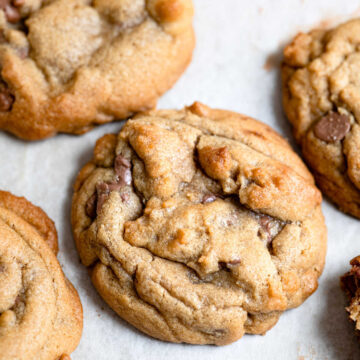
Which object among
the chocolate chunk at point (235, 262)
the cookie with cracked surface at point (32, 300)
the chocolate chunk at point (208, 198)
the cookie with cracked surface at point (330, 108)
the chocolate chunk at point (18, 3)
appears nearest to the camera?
the cookie with cracked surface at point (32, 300)

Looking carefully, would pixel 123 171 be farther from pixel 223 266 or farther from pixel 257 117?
pixel 257 117

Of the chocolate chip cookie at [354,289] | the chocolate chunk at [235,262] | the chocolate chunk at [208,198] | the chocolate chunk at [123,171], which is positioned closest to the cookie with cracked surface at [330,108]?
the chocolate chip cookie at [354,289]

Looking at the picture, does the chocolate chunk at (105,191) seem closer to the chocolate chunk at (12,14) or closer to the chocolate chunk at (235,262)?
the chocolate chunk at (235,262)

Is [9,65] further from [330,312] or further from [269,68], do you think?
[330,312]

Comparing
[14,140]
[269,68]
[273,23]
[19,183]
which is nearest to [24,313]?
[19,183]

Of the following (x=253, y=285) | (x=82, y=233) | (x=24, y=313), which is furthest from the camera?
(x=82, y=233)

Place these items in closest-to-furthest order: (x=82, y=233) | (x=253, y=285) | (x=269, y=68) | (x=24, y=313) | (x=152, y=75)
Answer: (x=24, y=313)
(x=253, y=285)
(x=82, y=233)
(x=152, y=75)
(x=269, y=68)

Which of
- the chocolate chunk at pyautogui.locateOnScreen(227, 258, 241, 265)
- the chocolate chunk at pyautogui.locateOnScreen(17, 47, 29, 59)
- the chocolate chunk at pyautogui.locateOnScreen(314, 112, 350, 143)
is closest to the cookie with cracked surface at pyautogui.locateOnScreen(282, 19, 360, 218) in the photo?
the chocolate chunk at pyautogui.locateOnScreen(314, 112, 350, 143)
